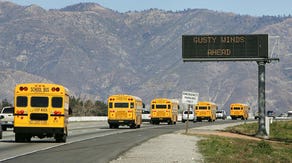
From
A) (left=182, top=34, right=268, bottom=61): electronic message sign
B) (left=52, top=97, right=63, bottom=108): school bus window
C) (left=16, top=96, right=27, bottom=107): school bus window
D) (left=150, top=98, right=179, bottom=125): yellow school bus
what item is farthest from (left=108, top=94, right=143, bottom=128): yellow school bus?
(left=16, top=96, right=27, bottom=107): school bus window

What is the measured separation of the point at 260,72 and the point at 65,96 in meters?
19.9

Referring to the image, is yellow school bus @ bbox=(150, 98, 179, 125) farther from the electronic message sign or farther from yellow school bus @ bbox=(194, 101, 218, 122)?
the electronic message sign

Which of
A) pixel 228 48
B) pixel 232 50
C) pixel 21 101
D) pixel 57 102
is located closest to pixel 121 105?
pixel 228 48

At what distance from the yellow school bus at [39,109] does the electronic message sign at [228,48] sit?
726 inches

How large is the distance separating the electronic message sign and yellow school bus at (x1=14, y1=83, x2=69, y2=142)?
1845cm

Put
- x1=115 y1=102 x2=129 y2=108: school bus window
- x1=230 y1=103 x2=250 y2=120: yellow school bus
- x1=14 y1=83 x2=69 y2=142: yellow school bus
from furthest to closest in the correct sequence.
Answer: x1=230 y1=103 x2=250 y2=120: yellow school bus, x1=115 y1=102 x2=129 y2=108: school bus window, x1=14 y1=83 x2=69 y2=142: yellow school bus

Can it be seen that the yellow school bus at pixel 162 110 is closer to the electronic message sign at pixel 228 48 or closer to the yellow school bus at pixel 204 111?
the yellow school bus at pixel 204 111

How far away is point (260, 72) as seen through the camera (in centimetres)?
4947

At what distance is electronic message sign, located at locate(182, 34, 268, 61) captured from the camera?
161 feet

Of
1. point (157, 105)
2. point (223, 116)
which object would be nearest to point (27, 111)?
point (157, 105)

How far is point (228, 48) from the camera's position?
4941 cm

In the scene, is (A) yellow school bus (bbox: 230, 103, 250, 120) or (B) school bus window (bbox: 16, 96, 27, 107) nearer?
(B) school bus window (bbox: 16, 96, 27, 107)

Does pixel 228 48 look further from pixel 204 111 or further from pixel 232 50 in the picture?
pixel 204 111

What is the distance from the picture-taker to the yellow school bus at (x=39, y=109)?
32469 mm
